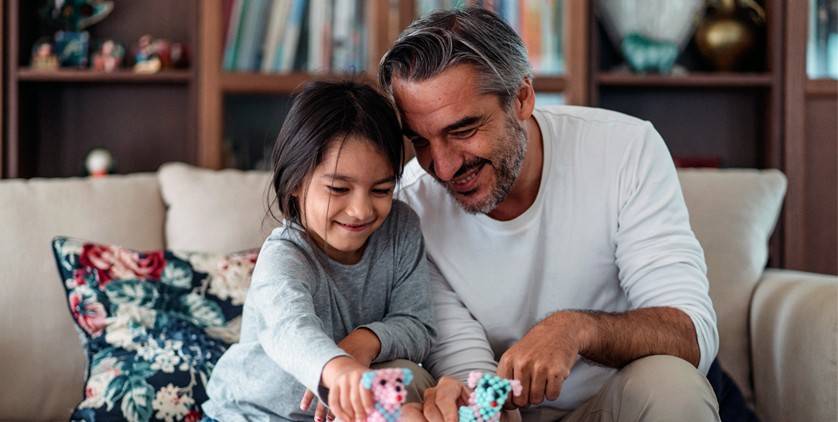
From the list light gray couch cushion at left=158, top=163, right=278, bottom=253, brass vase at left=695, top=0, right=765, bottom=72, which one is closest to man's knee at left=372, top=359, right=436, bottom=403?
light gray couch cushion at left=158, top=163, right=278, bottom=253

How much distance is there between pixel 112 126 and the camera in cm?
299

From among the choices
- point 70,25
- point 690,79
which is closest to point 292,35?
point 70,25

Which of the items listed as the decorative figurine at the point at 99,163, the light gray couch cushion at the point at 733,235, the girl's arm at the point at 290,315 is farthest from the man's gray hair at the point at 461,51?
the decorative figurine at the point at 99,163

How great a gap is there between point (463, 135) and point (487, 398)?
53cm

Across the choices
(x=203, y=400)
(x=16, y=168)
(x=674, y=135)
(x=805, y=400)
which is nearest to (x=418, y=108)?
(x=203, y=400)

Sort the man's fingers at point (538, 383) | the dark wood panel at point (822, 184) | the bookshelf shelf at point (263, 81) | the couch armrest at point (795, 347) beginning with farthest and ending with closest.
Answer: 1. the dark wood panel at point (822, 184)
2. the bookshelf shelf at point (263, 81)
3. the couch armrest at point (795, 347)
4. the man's fingers at point (538, 383)

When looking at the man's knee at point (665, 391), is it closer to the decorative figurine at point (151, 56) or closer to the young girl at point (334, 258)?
the young girl at point (334, 258)

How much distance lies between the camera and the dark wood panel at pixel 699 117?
10.2 ft

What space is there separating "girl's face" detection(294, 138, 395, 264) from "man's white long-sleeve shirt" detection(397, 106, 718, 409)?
0.93 feet

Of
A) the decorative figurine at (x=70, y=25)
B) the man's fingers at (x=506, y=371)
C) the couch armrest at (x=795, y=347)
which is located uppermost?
the decorative figurine at (x=70, y=25)

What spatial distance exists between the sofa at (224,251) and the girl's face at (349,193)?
510 millimetres

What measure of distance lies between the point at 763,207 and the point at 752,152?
2.82 ft

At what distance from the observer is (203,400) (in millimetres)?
1812

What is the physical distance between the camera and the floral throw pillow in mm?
1796
